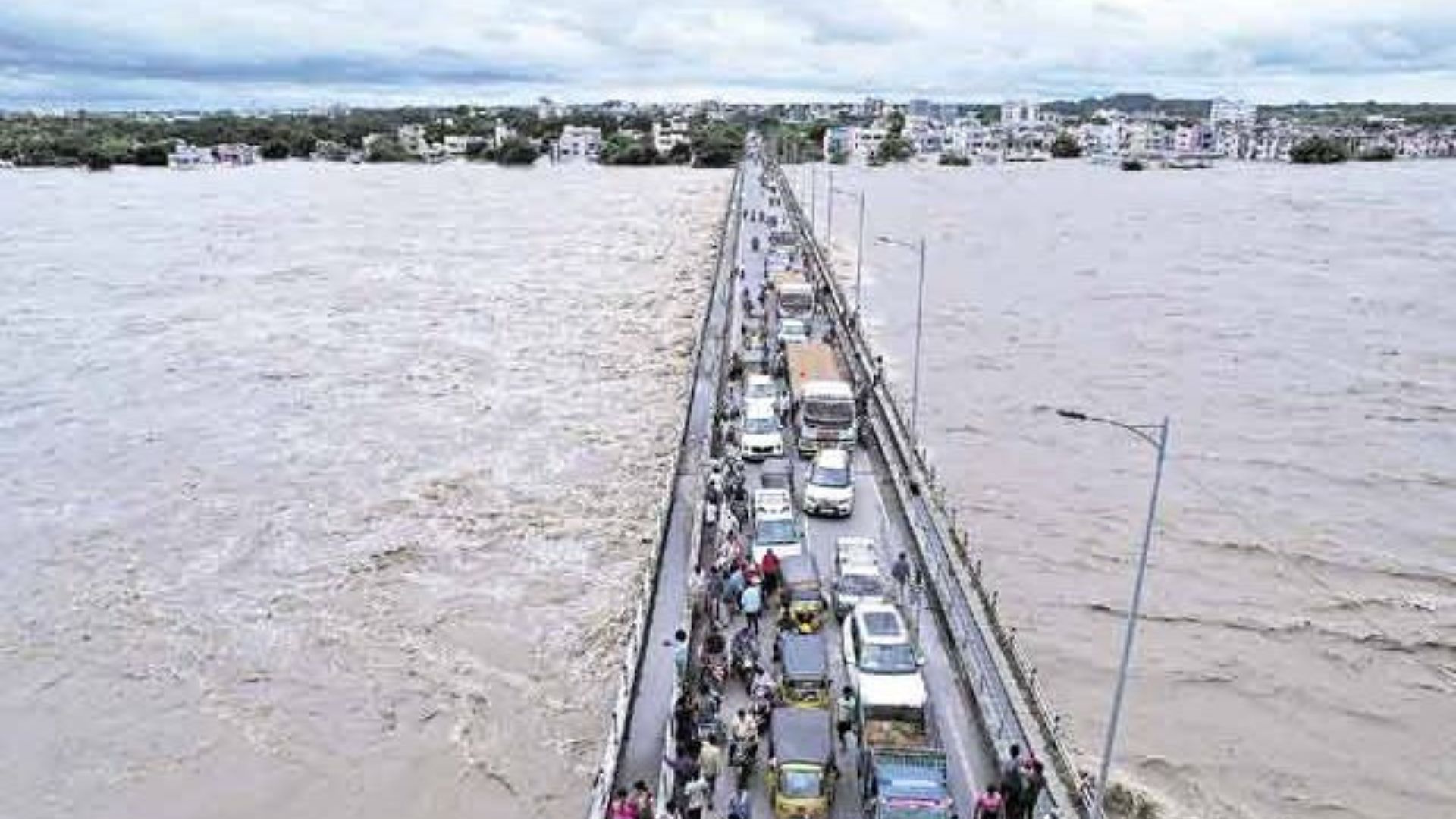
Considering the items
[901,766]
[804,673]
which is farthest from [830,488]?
[901,766]

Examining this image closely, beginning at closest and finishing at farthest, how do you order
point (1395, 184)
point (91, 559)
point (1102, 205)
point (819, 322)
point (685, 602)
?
point (685, 602), point (91, 559), point (819, 322), point (1102, 205), point (1395, 184)

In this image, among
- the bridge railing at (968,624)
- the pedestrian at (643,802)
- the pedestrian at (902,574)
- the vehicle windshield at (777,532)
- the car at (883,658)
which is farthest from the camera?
the vehicle windshield at (777,532)

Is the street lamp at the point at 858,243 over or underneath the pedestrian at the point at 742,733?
over

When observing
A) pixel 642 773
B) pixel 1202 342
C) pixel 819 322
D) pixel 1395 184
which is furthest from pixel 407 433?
pixel 1395 184

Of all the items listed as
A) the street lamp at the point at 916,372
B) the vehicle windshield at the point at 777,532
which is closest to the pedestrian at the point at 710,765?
the vehicle windshield at the point at 777,532

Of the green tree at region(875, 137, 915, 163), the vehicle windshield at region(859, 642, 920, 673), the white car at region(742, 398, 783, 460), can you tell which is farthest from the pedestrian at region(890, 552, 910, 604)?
the green tree at region(875, 137, 915, 163)

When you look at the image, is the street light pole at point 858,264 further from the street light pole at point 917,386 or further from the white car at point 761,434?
the white car at point 761,434

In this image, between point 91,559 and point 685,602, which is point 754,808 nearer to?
point 685,602

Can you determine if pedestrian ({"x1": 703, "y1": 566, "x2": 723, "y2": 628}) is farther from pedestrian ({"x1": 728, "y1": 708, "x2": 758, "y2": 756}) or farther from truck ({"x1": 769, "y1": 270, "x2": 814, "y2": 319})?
truck ({"x1": 769, "y1": 270, "x2": 814, "y2": 319})
